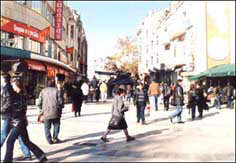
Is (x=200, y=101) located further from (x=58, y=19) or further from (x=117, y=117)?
(x=58, y=19)

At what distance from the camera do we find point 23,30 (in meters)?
21.8

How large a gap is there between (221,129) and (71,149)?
17.6ft

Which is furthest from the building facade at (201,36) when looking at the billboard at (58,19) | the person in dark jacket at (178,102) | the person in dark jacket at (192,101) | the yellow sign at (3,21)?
the person in dark jacket at (178,102)

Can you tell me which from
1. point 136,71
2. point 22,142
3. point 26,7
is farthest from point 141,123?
point 136,71

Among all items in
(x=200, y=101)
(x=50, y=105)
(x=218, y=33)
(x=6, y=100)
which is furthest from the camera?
(x=218, y=33)

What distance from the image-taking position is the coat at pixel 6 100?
513 cm

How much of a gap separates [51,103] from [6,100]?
2146mm

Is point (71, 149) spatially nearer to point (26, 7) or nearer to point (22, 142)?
point (22, 142)

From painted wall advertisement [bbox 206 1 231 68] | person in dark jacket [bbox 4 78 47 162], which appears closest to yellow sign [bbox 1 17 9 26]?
person in dark jacket [bbox 4 78 47 162]

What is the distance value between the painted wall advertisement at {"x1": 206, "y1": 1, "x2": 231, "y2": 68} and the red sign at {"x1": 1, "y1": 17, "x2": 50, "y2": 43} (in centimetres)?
1486

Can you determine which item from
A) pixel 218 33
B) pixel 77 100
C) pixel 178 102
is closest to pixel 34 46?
pixel 77 100

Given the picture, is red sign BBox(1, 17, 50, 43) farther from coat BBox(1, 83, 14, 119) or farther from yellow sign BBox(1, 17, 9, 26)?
coat BBox(1, 83, 14, 119)

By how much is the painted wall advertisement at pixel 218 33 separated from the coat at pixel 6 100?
2599 centimetres

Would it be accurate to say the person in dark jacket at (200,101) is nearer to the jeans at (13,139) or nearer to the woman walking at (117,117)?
the woman walking at (117,117)
